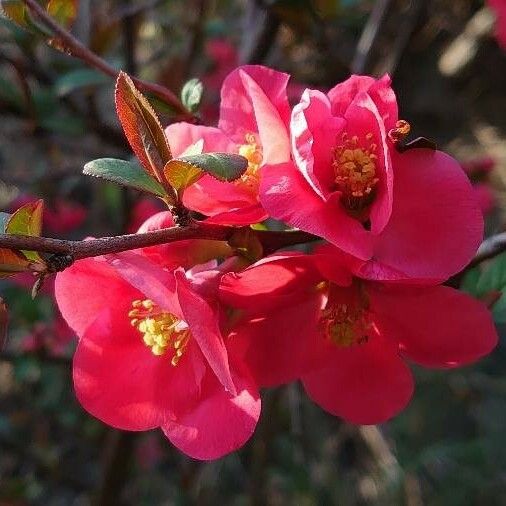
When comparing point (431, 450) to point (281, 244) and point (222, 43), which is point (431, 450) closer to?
point (222, 43)

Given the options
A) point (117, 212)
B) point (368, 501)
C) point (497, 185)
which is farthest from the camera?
point (497, 185)

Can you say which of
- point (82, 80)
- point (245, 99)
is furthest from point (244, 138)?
point (82, 80)

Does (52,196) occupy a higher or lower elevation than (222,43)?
lower

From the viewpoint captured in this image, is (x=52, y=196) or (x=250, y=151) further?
(x=52, y=196)

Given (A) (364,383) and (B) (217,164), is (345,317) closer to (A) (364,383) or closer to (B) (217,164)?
(A) (364,383)

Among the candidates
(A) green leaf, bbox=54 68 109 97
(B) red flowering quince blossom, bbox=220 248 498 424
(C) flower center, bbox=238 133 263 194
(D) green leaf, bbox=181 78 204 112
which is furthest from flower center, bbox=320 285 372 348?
(A) green leaf, bbox=54 68 109 97

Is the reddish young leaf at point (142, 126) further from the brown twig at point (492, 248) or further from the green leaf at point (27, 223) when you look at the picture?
the brown twig at point (492, 248)

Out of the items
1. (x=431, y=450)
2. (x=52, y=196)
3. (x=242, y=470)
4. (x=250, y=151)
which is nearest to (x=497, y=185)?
(x=431, y=450)
